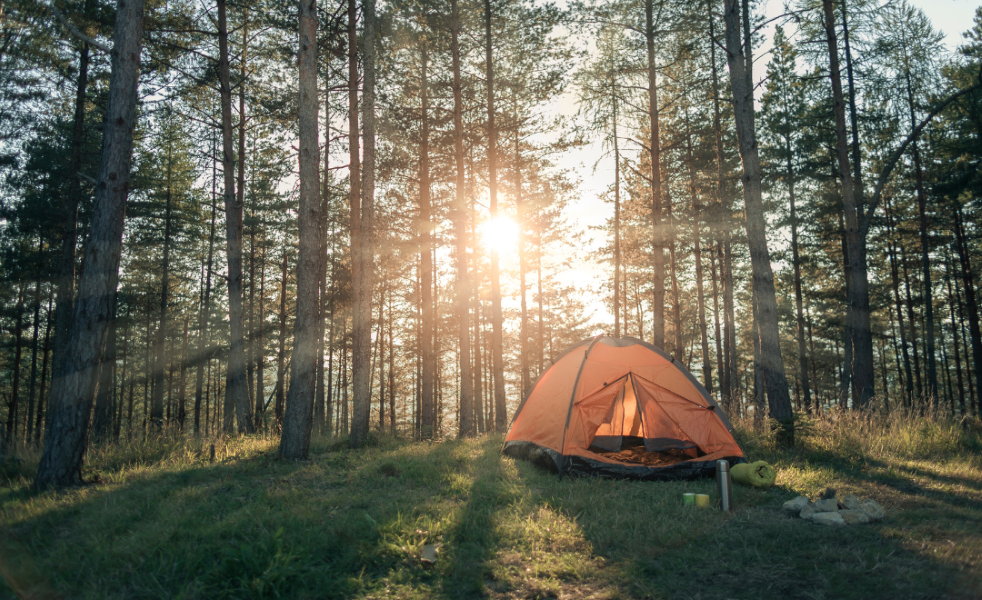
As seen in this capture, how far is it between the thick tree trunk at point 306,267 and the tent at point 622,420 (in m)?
3.47

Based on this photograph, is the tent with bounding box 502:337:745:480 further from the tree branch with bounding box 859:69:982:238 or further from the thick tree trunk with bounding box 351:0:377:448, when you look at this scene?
the tree branch with bounding box 859:69:982:238

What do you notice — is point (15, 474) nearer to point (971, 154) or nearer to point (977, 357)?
point (971, 154)

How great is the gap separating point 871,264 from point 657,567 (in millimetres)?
25572

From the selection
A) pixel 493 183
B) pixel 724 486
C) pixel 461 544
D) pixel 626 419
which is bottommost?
pixel 461 544

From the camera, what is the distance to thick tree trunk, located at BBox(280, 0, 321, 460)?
7.56 meters

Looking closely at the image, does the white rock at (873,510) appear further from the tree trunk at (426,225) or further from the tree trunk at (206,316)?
the tree trunk at (206,316)

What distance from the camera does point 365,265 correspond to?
10141 millimetres

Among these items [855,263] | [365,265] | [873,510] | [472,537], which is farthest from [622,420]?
[855,263]

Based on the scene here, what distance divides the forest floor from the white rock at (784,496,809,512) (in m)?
0.15

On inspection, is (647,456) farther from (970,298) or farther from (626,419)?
(970,298)

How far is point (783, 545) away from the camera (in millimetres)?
4023

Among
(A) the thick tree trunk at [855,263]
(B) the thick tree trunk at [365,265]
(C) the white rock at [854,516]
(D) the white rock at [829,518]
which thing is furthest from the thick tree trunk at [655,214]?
(D) the white rock at [829,518]

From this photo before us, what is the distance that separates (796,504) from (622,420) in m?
3.57

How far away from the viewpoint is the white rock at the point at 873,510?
4.55 metres
